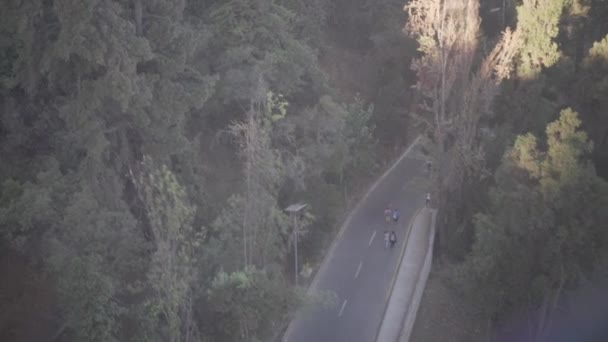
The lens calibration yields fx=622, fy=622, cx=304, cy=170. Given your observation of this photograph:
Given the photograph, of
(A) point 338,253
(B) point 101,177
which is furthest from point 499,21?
(B) point 101,177

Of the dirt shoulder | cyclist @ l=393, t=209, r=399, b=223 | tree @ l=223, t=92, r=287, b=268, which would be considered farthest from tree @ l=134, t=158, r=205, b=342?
cyclist @ l=393, t=209, r=399, b=223

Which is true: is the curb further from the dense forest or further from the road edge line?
the dense forest

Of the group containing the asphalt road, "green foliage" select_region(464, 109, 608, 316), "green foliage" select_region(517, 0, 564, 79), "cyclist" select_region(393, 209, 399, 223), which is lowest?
the asphalt road

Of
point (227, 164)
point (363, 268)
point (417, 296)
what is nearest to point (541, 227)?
point (417, 296)

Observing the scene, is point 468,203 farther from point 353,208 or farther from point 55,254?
point 55,254

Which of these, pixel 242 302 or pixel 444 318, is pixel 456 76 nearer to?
pixel 444 318

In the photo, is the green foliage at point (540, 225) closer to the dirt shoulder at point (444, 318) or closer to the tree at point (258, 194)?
the dirt shoulder at point (444, 318)

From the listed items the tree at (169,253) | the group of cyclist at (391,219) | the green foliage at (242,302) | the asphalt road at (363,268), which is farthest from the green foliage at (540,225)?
the group of cyclist at (391,219)
